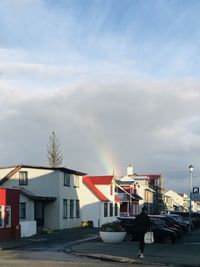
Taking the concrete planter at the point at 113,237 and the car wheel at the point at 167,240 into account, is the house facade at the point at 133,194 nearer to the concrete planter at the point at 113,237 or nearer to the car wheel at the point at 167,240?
the car wheel at the point at 167,240

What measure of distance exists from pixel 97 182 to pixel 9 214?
31.8m

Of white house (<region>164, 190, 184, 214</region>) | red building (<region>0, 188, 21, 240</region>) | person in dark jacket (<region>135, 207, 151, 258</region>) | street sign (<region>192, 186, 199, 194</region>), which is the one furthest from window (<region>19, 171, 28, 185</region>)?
white house (<region>164, 190, 184, 214</region>)

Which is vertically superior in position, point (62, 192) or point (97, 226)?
point (62, 192)

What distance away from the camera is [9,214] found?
36594mm

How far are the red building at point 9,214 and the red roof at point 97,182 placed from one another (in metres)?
24.6

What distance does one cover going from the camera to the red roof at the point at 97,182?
2447 inches

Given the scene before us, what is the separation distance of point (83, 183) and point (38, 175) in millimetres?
10052

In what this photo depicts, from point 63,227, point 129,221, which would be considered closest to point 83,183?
point 63,227

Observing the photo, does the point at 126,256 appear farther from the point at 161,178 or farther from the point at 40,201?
the point at 161,178

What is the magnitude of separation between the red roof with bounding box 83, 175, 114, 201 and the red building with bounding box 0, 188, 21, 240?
24631mm

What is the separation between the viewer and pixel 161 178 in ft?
382

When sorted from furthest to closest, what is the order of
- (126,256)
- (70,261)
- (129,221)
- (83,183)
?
(83,183) < (129,221) < (126,256) < (70,261)

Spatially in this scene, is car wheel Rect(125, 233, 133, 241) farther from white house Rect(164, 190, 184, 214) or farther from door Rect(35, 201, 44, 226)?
white house Rect(164, 190, 184, 214)

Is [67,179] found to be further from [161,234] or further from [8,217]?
[161,234]
